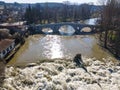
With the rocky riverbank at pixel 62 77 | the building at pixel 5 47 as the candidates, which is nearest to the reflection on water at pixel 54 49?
the building at pixel 5 47

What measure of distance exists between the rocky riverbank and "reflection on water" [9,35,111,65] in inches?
129

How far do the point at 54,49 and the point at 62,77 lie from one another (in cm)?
1137

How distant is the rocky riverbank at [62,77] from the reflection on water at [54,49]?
3.28 m

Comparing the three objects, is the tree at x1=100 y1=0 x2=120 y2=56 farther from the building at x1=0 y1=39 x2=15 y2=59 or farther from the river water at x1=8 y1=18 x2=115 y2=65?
the building at x1=0 y1=39 x2=15 y2=59

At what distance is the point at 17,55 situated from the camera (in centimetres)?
2622

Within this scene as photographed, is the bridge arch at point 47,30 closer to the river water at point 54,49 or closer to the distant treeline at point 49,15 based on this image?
the distant treeline at point 49,15

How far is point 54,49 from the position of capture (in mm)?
29406

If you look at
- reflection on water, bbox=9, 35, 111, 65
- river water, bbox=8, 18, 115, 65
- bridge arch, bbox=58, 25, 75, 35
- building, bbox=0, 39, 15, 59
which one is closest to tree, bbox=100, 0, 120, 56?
river water, bbox=8, 18, 115, 65

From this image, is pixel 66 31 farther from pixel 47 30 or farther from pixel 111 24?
pixel 111 24

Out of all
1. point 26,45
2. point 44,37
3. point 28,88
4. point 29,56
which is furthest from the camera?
point 44,37

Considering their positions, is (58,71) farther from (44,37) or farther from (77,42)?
(44,37)

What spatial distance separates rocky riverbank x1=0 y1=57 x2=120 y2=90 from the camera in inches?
659

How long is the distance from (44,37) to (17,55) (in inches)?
478

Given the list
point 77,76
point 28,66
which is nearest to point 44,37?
point 28,66
